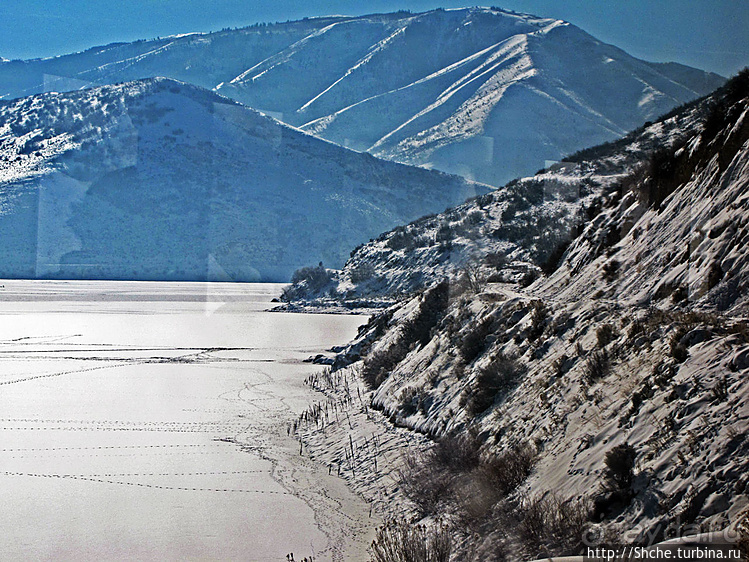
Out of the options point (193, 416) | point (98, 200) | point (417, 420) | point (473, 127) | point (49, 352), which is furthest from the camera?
point (473, 127)

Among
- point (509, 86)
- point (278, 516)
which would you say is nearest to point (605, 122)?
point (509, 86)

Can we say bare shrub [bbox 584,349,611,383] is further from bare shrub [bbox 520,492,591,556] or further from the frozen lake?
the frozen lake

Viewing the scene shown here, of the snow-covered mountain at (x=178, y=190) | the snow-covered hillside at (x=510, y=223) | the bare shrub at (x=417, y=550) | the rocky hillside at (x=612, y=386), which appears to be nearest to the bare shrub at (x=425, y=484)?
the rocky hillside at (x=612, y=386)

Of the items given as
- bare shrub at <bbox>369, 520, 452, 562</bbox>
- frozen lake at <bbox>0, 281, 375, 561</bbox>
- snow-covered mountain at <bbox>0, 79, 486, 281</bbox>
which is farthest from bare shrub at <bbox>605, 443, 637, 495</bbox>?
snow-covered mountain at <bbox>0, 79, 486, 281</bbox>

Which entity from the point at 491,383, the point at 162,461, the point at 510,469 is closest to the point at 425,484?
the point at 510,469

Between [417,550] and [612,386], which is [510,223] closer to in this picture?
[612,386]

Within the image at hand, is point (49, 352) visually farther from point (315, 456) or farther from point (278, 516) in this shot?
point (278, 516)
